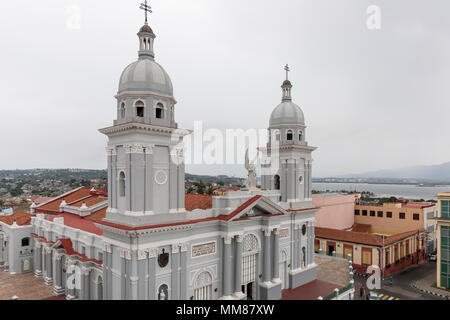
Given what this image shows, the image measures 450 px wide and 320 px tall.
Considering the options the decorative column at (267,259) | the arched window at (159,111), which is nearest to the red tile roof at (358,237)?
the decorative column at (267,259)

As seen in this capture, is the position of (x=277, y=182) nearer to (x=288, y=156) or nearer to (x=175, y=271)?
(x=288, y=156)

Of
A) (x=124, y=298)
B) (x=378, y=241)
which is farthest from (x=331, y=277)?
(x=124, y=298)

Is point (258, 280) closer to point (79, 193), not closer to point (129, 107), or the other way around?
point (129, 107)

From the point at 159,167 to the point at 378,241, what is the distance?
3185cm

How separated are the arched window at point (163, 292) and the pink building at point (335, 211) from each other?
113ft

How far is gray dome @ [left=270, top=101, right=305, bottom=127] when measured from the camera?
27422 mm

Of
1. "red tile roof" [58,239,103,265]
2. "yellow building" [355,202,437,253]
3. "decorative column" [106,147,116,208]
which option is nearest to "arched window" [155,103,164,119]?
"decorative column" [106,147,116,208]

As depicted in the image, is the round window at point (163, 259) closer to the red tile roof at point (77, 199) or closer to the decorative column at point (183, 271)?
the decorative column at point (183, 271)

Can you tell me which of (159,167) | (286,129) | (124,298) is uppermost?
(286,129)

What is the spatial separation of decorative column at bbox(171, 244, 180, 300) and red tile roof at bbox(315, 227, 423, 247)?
2894cm

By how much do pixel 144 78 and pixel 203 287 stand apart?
14.6m

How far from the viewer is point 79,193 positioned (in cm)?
3512

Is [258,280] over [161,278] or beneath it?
beneath

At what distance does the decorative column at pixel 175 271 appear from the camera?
1788 centimetres
